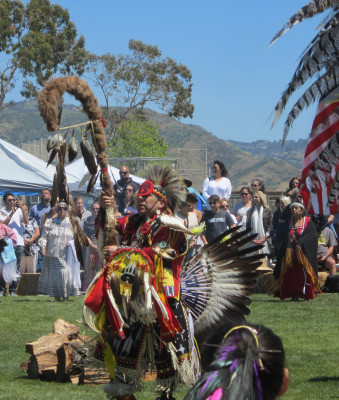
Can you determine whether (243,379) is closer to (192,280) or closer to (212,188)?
(192,280)

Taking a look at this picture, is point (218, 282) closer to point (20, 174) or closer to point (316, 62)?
point (316, 62)

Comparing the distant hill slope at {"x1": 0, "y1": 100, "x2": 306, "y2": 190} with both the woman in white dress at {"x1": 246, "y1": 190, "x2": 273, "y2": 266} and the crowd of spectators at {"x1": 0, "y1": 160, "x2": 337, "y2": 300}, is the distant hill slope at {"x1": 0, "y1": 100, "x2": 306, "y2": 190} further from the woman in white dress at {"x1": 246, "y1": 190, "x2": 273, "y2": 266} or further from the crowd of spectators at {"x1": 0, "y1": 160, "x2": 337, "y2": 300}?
the woman in white dress at {"x1": 246, "y1": 190, "x2": 273, "y2": 266}

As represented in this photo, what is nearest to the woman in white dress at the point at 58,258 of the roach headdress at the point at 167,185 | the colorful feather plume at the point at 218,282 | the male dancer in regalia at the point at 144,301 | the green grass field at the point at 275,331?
the green grass field at the point at 275,331

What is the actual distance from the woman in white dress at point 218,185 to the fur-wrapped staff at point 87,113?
25.7 feet

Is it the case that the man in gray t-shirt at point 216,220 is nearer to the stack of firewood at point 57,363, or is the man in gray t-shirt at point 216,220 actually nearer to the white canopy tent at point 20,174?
the stack of firewood at point 57,363

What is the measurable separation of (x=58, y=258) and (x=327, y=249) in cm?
429

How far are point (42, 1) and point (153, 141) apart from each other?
56.8ft

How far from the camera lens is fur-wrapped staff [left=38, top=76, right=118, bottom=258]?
192 inches

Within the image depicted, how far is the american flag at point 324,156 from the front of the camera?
6.57m

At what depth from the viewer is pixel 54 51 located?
3344cm

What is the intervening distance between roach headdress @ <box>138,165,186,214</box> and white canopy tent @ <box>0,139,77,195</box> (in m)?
13.1

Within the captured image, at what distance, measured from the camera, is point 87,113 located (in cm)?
505

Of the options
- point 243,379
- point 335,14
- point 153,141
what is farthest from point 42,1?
point 243,379

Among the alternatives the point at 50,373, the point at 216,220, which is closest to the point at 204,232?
the point at 216,220
